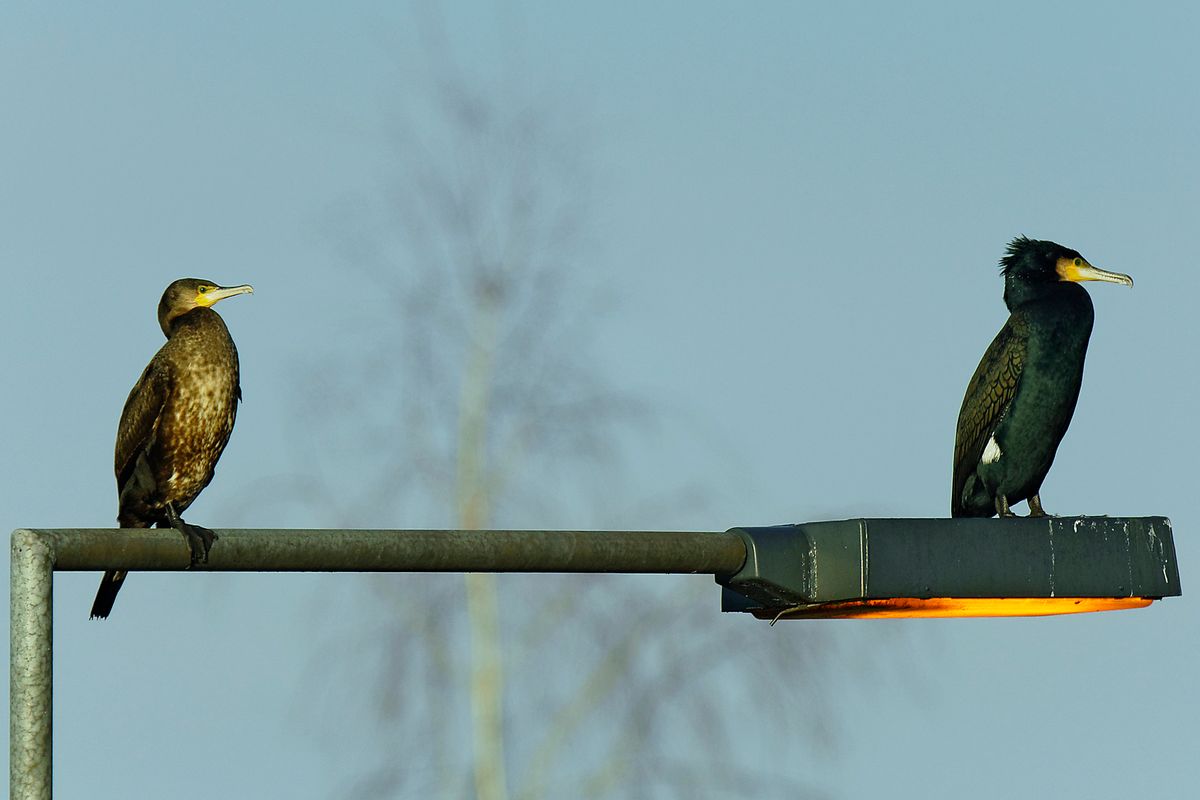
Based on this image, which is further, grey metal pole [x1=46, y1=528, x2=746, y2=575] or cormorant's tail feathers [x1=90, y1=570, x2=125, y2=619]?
cormorant's tail feathers [x1=90, y1=570, x2=125, y2=619]

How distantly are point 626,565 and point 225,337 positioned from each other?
386 centimetres

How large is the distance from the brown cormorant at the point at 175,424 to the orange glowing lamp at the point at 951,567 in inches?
138

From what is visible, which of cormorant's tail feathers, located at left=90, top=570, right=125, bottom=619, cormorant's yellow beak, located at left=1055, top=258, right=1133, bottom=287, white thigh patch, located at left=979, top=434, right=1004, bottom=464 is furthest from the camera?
cormorant's yellow beak, located at left=1055, top=258, right=1133, bottom=287

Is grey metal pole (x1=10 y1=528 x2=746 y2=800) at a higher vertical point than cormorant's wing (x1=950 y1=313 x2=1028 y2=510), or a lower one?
lower

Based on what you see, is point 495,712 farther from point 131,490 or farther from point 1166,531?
point 1166,531

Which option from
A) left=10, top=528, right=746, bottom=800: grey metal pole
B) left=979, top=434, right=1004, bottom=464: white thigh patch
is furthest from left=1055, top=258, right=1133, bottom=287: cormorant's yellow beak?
left=10, top=528, right=746, bottom=800: grey metal pole

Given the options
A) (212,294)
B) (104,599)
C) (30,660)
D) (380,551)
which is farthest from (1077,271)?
(30,660)

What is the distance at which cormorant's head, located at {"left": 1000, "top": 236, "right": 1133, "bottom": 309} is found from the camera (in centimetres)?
930

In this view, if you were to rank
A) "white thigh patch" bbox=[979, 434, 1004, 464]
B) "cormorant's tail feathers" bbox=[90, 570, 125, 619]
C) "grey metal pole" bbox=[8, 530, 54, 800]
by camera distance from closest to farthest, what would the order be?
"grey metal pole" bbox=[8, 530, 54, 800] < "cormorant's tail feathers" bbox=[90, 570, 125, 619] < "white thigh patch" bbox=[979, 434, 1004, 464]

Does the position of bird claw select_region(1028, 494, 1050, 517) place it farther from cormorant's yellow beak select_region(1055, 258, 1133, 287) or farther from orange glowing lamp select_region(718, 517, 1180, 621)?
orange glowing lamp select_region(718, 517, 1180, 621)

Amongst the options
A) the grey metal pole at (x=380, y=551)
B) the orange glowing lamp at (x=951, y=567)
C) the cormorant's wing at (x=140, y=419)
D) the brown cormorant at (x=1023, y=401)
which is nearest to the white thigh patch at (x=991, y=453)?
the brown cormorant at (x=1023, y=401)

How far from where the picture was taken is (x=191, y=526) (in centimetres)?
465

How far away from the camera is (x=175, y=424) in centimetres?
757

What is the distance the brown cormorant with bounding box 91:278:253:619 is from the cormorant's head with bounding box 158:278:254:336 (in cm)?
25
